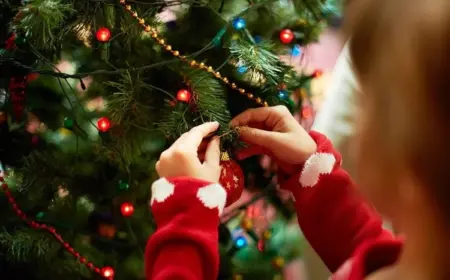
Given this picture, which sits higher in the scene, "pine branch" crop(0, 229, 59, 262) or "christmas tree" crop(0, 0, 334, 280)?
"christmas tree" crop(0, 0, 334, 280)

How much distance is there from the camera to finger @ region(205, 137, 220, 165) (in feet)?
2.56

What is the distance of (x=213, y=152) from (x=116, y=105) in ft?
0.61

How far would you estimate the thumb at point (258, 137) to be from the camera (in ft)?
2.69

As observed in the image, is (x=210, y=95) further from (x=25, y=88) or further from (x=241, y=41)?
(x=25, y=88)

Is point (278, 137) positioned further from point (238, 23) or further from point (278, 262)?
point (278, 262)

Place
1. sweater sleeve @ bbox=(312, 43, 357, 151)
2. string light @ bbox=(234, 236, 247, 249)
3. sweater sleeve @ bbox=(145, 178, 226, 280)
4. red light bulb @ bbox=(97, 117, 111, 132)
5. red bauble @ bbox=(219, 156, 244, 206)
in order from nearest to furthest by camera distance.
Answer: sweater sleeve @ bbox=(145, 178, 226, 280), red bauble @ bbox=(219, 156, 244, 206), red light bulb @ bbox=(97, 117, 111, 132), string light @ bbox=(234, 236, 247, 249), sweater sleeve @ bbox=(312, 43, 357, 151)

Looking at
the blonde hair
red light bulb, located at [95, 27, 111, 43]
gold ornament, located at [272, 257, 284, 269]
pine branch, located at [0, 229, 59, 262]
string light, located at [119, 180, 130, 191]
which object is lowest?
gold ornament, located at [272, 257, 284, 269]

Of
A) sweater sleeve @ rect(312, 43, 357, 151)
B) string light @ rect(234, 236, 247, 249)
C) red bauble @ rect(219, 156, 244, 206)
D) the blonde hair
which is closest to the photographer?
the blonde hair

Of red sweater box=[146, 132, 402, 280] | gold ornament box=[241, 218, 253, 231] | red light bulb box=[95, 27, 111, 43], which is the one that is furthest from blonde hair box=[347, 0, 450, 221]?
gold ornament box=[241, 218, 253, 231]

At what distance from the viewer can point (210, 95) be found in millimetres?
877

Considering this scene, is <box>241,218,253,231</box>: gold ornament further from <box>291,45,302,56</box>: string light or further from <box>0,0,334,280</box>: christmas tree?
<box>291,45,302,56</box>: string light

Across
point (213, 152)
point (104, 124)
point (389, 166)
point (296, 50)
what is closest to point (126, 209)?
point (104, 124)

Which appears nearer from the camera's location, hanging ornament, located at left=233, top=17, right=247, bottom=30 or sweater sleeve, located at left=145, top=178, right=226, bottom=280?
sweater sleeve, located at left=145, top=178, right=226, bottom=280

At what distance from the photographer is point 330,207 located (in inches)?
33.3
